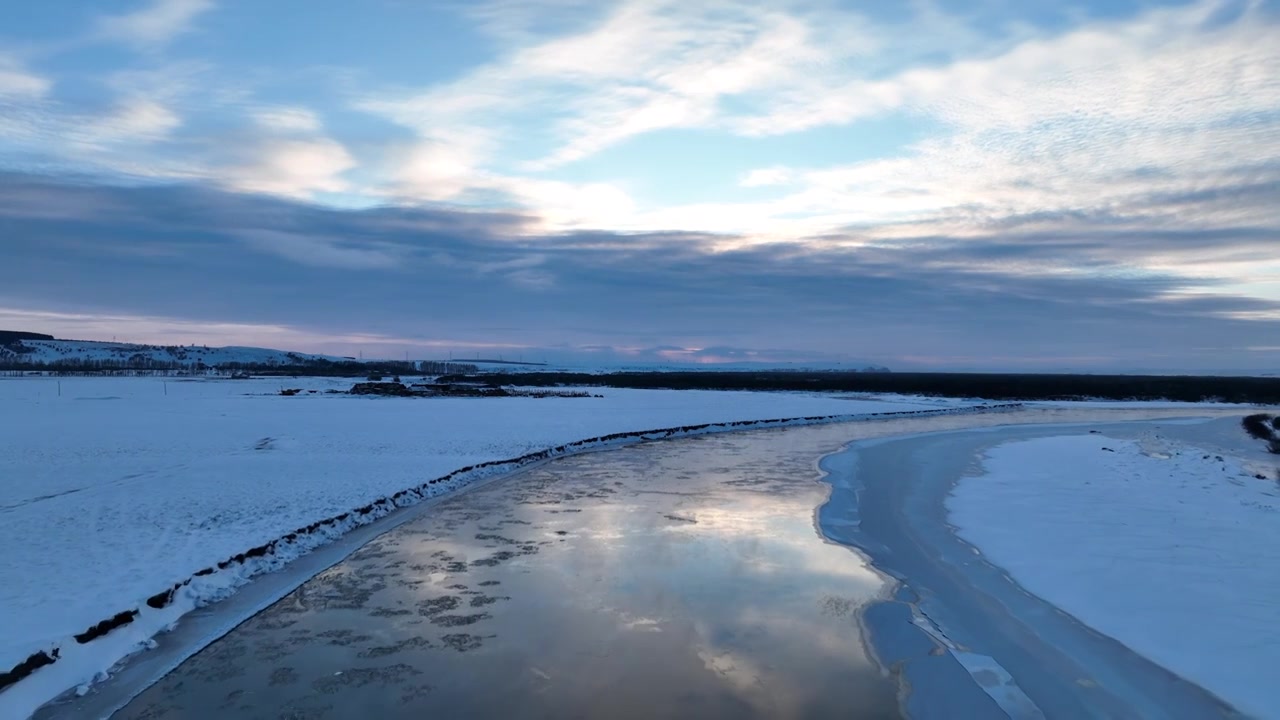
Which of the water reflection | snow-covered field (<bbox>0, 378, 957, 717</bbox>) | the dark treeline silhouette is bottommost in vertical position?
the water reflection

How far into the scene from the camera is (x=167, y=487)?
14.1 meters

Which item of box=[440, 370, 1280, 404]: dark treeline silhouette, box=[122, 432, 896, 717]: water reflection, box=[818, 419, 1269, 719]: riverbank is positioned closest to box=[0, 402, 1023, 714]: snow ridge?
box=[122, 432, 896, 717]: water reflection

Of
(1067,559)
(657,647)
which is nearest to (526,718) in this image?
(657,647)

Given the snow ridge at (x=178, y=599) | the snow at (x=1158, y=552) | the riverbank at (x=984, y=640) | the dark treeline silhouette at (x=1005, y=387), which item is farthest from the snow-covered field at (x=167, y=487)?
the dark treeline silhouette at (x=1005, y=387)

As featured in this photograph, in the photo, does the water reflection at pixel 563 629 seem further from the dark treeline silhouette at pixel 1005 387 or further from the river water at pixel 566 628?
the dark treeline silhouette at pixel 1005 387

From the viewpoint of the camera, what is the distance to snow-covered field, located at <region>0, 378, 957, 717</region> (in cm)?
721

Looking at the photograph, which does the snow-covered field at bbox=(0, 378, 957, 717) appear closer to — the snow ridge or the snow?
the snow ridge

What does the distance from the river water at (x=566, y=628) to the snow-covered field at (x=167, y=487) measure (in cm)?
118

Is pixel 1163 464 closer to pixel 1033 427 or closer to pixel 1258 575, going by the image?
pixel 1258 575

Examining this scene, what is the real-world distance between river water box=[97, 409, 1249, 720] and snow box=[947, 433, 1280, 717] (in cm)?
227

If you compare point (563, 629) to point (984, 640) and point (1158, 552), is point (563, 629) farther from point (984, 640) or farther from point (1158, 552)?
point (1158, 552)

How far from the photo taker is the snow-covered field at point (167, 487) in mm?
7215

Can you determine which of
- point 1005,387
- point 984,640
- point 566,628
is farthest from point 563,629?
point 1005,387

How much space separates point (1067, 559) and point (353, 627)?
829cm
